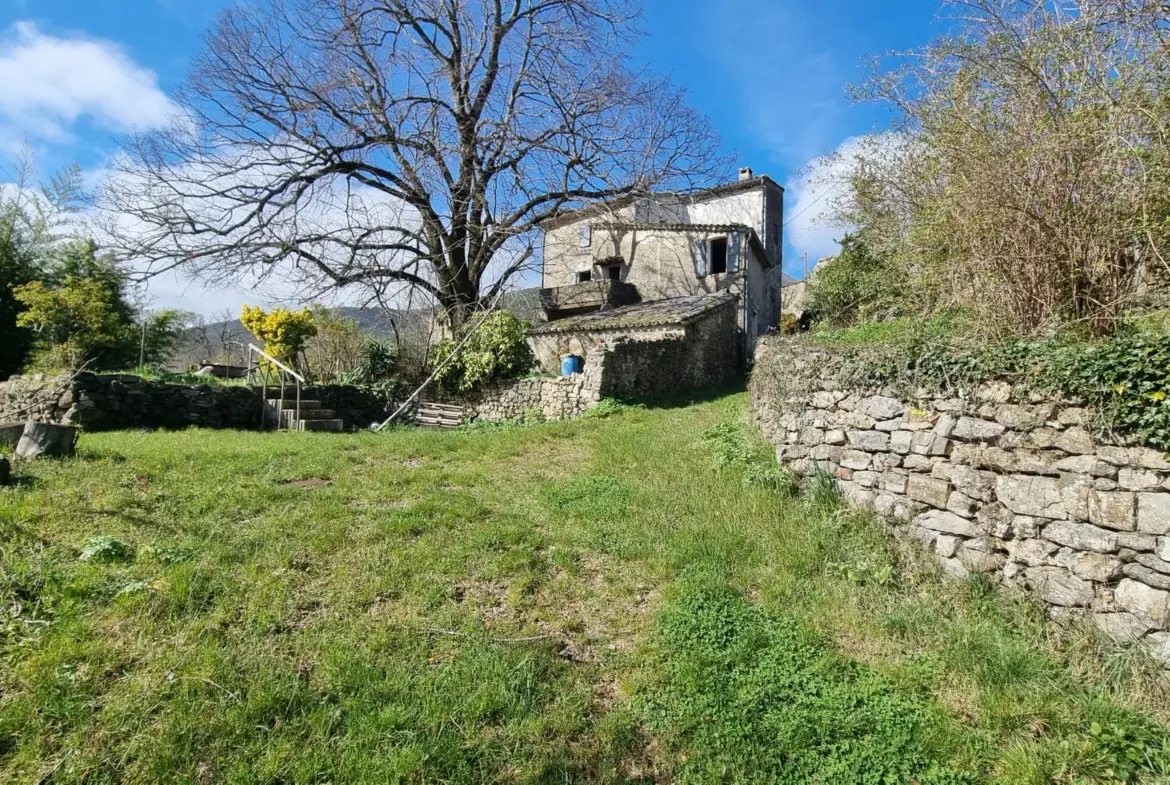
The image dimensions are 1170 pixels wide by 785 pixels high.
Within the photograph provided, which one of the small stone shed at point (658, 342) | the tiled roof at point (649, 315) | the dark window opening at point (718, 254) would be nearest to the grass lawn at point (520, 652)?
the small stone shed at point (658, 342)

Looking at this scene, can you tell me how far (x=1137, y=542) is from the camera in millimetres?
3516

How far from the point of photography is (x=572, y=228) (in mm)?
24078

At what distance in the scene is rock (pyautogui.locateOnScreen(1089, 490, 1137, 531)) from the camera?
3.55m

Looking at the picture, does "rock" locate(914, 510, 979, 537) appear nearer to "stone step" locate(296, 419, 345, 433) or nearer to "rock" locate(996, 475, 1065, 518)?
"rock" locate(996, 475, 1065, 518)

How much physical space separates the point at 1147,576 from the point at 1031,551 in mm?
625

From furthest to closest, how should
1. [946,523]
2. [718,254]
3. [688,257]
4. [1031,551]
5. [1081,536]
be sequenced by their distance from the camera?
1. [688,257]
2. [718,254]
3. [946,523]
4. [1031,551]
5. [1081,536]

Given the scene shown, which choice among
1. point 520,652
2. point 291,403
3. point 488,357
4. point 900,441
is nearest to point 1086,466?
point 900,441

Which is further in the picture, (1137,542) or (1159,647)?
(1137,542)

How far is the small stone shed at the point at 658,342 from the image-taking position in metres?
13.4

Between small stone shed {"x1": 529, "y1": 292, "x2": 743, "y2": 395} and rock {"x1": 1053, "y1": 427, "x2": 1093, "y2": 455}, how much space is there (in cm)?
913

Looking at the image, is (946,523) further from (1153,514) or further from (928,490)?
(1153,514)

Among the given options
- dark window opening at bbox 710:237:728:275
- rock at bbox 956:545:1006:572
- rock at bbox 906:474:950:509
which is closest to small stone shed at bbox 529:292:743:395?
dark window opening at bbox 710:237:728:275

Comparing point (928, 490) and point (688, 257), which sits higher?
point (688, 257)

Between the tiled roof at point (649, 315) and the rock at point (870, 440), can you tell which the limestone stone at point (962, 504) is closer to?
the rock at point (870, 440)
